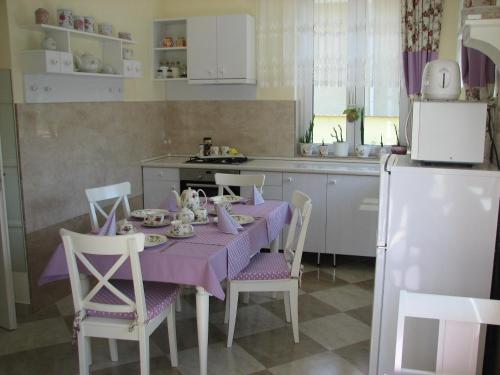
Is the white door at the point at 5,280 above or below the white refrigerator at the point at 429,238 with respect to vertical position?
below

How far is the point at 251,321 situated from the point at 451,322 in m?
1.95

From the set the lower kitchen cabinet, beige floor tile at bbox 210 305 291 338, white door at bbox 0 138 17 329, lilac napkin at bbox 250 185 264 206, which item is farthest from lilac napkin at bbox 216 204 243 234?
the lower kitchen cabinet

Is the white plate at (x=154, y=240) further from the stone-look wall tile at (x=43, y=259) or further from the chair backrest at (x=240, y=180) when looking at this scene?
the chair backrest at (x=240, y=180)

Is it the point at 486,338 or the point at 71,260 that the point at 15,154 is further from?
the point at 486,338

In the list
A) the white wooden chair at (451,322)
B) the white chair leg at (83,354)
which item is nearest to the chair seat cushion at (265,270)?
the white chair leg at (83,354)

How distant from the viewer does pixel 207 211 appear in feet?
11.0

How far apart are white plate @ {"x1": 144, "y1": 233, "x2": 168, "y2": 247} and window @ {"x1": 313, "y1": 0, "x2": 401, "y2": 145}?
8.59ft

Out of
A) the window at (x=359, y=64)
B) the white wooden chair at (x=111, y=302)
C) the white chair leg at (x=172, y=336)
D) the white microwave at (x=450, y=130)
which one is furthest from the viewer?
the window at (x=359, y=64)

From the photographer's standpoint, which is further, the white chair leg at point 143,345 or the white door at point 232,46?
the white door at point 232,46

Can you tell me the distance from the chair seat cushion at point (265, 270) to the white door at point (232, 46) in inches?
80.6

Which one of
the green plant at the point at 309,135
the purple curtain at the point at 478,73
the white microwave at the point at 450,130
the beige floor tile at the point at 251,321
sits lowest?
the beige floor tile at the point at 251,321

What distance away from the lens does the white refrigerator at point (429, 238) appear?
2.31m

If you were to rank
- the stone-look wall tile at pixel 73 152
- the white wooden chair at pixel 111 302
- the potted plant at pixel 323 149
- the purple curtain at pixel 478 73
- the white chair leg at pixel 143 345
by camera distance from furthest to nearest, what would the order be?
the potted plant at pixel 323 149, the stone-look wall tile at pixel 73 152, the purple curtain at pixel 478 73, the white chair leg at pixel 143 345, the white wooden chair at pixel 111 302

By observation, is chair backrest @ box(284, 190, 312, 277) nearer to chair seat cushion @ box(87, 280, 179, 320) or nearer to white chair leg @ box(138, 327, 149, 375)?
chair seat cushion @ box(87, 280, 179, 320)
